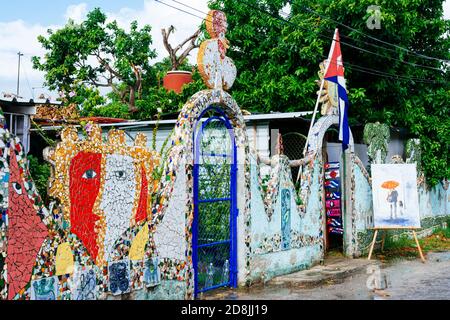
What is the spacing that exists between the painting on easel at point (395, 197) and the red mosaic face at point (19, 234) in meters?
8.14

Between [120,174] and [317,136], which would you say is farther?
[317,136]

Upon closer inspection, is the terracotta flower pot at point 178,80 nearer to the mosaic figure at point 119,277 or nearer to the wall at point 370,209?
the wall at point 370,209

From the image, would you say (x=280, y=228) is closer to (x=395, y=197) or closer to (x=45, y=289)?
(x=395, y=197)

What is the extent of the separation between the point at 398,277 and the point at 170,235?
15.8 feet

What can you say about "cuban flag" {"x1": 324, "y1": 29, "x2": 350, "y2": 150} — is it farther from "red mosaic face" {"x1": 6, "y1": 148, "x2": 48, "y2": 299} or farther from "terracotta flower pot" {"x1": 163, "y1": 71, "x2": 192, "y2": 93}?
"red mosaic face" {"x1": 6, "y1": 148, "x2": 48, "y2": 299}

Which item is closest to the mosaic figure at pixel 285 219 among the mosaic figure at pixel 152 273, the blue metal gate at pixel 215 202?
the blue metal gate at pixel 215 202

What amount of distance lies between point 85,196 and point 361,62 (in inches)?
481

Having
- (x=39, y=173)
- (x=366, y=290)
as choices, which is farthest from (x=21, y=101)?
(x=366, y=290)

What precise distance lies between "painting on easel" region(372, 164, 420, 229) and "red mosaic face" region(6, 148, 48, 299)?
8.14 m

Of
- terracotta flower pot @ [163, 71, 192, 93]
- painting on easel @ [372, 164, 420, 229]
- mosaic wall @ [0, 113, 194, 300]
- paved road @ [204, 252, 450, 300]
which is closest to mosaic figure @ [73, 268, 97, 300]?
mosaic wall @ [0, 113, 194, 300]

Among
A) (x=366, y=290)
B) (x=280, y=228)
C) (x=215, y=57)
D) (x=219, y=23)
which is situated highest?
(x=219, y=23)

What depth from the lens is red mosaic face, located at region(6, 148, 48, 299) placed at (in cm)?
469

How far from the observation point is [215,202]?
309 inches
